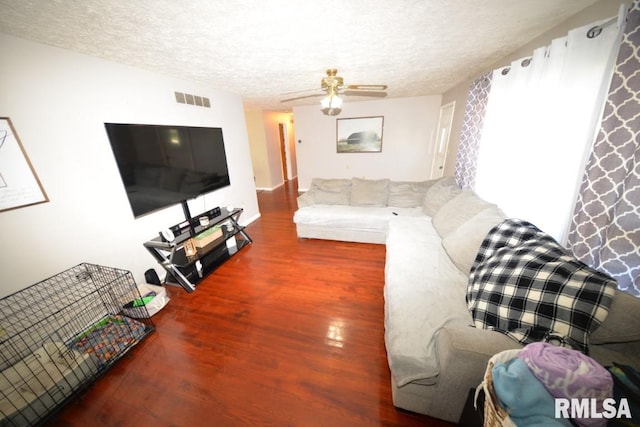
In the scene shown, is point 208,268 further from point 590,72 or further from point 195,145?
point 590,72

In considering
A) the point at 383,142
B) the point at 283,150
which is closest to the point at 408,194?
the point at 383,142

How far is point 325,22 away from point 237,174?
8.58 feet

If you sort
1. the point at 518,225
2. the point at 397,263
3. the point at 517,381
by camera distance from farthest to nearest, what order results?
the point at 397,263 < the point at 518,225 < the point at 517,381

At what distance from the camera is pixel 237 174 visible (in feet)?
11.6

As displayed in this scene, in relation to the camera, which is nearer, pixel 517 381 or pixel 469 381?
pixel 517 381

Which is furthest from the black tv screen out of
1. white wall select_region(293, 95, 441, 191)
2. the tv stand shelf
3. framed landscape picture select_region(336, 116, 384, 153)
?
framed landscape picture select_region(336, 116, 384, 153)

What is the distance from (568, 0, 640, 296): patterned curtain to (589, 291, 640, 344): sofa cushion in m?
0.45

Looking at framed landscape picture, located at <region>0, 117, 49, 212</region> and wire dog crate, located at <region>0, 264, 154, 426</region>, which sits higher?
framed landscape picture, located at <region>0, 117, 49, 212</region>

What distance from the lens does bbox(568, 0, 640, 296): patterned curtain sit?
39.8 inches

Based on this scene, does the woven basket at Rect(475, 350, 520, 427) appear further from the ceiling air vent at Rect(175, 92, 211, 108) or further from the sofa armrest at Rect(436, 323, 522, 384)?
the ceiling air vent at Rect(175, 92, 211, 108)

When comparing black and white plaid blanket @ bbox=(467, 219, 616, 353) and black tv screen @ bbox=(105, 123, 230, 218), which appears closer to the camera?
black and white plaid blanket @ bbox=(467, 219, 616, 353)

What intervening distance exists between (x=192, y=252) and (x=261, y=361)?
4.89 feet

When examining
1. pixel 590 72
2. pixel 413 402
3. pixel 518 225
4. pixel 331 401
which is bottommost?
pixel 331 401

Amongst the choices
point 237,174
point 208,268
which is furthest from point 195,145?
point 208,268
